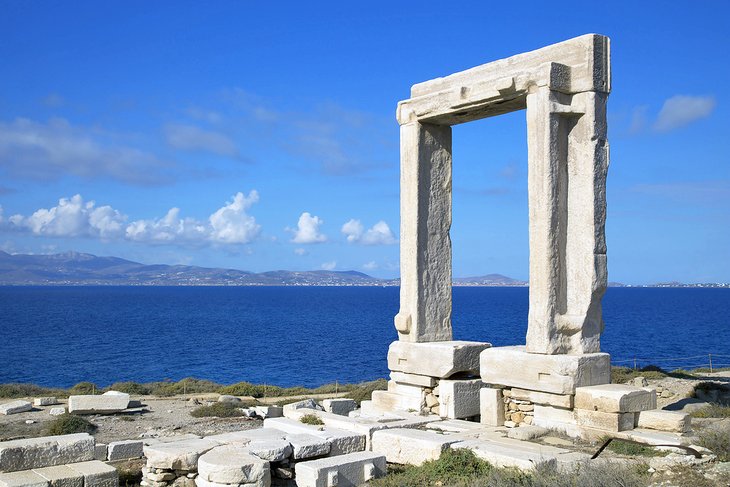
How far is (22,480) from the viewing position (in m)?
7.98

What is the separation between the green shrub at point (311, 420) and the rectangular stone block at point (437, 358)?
70.2 inches

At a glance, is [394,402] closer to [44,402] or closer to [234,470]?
[234,470]

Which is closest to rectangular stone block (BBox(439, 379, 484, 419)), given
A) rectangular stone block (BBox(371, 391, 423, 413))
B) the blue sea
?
rectangular stone block (BBox(371, 391, 423, 413))

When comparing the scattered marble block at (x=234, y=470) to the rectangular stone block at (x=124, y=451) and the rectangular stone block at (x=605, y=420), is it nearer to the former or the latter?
the rectangular stone block at (x=124, y=451)

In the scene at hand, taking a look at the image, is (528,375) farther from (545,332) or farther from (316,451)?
(316,451)

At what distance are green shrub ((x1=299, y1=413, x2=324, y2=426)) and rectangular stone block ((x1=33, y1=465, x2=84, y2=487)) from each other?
405cm

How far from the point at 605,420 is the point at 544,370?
1.13 m

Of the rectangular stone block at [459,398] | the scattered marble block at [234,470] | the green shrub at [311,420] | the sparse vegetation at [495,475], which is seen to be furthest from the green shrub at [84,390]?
the sparse vegetation at [495,475]

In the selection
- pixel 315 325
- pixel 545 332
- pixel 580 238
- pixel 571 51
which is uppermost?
pixel 571 51

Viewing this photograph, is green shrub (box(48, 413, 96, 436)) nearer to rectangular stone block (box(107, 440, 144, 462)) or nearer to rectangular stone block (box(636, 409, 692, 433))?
rectangular stone block (box(107, 440, 144, 462))

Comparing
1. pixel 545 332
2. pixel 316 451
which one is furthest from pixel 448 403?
pixel 316 451

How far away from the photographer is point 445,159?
1322 cm

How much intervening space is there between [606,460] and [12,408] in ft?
46.5

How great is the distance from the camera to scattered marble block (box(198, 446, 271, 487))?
25.6 feet
